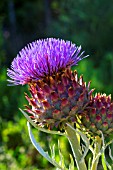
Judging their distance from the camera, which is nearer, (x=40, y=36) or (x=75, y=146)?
(x=75, y=146)

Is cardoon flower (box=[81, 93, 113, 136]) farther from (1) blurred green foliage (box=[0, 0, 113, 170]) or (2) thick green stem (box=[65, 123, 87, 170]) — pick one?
(1) blurred green foliage (box=[0, 0, 113, 170])

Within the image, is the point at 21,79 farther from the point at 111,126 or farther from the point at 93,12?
the point at 93,12

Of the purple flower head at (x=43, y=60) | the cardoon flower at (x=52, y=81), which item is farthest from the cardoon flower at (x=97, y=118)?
the purple flower head at (x=43, y=60)

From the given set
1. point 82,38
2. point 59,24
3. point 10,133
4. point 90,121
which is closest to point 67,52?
point 90,121

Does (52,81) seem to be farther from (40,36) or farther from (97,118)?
(40,36)

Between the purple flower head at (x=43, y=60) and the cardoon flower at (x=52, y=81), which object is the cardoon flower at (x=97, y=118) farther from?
the purple flower head at (x=43, y=60)

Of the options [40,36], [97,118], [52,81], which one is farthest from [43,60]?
[40,36]
